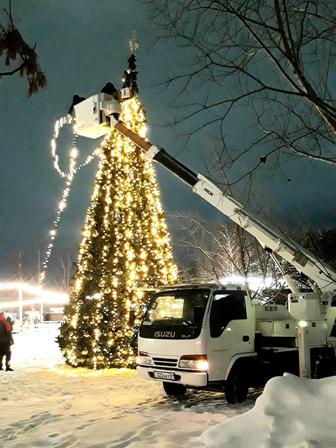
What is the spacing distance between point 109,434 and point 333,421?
346cm

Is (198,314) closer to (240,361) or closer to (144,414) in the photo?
(240,361)

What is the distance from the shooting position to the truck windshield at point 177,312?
32.5 ft

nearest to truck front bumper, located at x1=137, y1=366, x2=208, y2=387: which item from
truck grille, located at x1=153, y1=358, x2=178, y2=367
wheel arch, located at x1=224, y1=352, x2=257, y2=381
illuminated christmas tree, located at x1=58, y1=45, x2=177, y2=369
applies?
truck grille, located at x1=153, y1=358, x2=178, y2=367

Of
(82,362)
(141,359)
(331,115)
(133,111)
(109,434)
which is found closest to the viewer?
(331,115)

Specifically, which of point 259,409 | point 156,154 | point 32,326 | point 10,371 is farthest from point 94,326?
point 32,326

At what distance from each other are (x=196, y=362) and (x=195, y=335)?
0.48 meters

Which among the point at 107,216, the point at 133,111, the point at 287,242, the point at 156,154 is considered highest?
the point at 133,111

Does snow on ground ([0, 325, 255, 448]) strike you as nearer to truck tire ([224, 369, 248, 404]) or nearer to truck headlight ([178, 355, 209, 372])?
truck tire ([224, 369, 248, 404])

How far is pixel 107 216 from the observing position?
1479cm

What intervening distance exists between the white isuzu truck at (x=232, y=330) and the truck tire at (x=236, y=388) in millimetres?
18

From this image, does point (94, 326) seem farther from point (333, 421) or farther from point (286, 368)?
point (333, 421)

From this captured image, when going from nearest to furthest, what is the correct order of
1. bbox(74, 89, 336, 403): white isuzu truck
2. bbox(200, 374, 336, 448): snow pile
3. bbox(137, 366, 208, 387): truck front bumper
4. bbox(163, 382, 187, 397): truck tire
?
bbox(200, 374, 336, 448): snow pile, bbox(137, 366, 208, 387): truck front bumper, bbox(74, 89, 336, 403): white isuzu truck, bbox(163, 382, 187, 397): truck tire

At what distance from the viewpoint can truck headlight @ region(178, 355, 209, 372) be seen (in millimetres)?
9602

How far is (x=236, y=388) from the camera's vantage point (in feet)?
33.2
